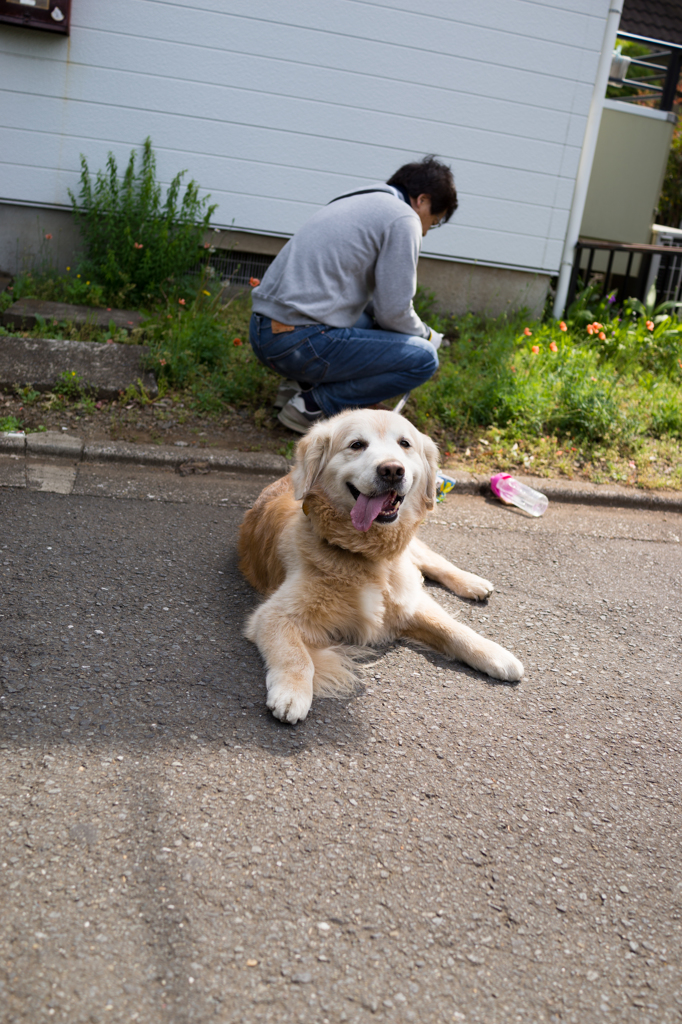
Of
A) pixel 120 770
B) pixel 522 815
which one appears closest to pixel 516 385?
pixel 522 815

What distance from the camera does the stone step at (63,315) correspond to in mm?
5637

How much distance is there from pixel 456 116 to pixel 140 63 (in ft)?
Answer: 9.46

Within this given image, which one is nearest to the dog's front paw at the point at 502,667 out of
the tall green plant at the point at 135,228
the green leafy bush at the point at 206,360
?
the green leafy bush at the point at 206,360

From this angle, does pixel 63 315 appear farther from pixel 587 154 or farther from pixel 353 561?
pixel 587 154

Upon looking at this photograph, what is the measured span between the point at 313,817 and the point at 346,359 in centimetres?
321

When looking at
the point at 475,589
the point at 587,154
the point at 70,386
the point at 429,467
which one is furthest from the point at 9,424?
the point at 587,154

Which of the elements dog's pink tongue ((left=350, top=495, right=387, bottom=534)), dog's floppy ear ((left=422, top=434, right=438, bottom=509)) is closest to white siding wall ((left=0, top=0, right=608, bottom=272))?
dog's floppy ear ((left=422, top=434, right=438, bottom=509))

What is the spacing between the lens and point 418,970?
1.71 meters

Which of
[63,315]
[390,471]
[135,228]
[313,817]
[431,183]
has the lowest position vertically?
[313,817]

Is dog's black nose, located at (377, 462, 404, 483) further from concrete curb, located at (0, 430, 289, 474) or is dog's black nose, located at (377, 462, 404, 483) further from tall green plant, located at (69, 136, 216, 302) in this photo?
tall green plant, located at (69, 136, 216, 302)

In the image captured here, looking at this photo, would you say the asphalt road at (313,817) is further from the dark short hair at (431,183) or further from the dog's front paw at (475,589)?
the dark short hair at (431,183)

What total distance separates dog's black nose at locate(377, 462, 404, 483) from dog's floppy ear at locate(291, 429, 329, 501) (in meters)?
0.31

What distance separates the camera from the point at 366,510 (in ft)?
9.50

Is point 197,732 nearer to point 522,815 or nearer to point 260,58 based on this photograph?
point 522,815
